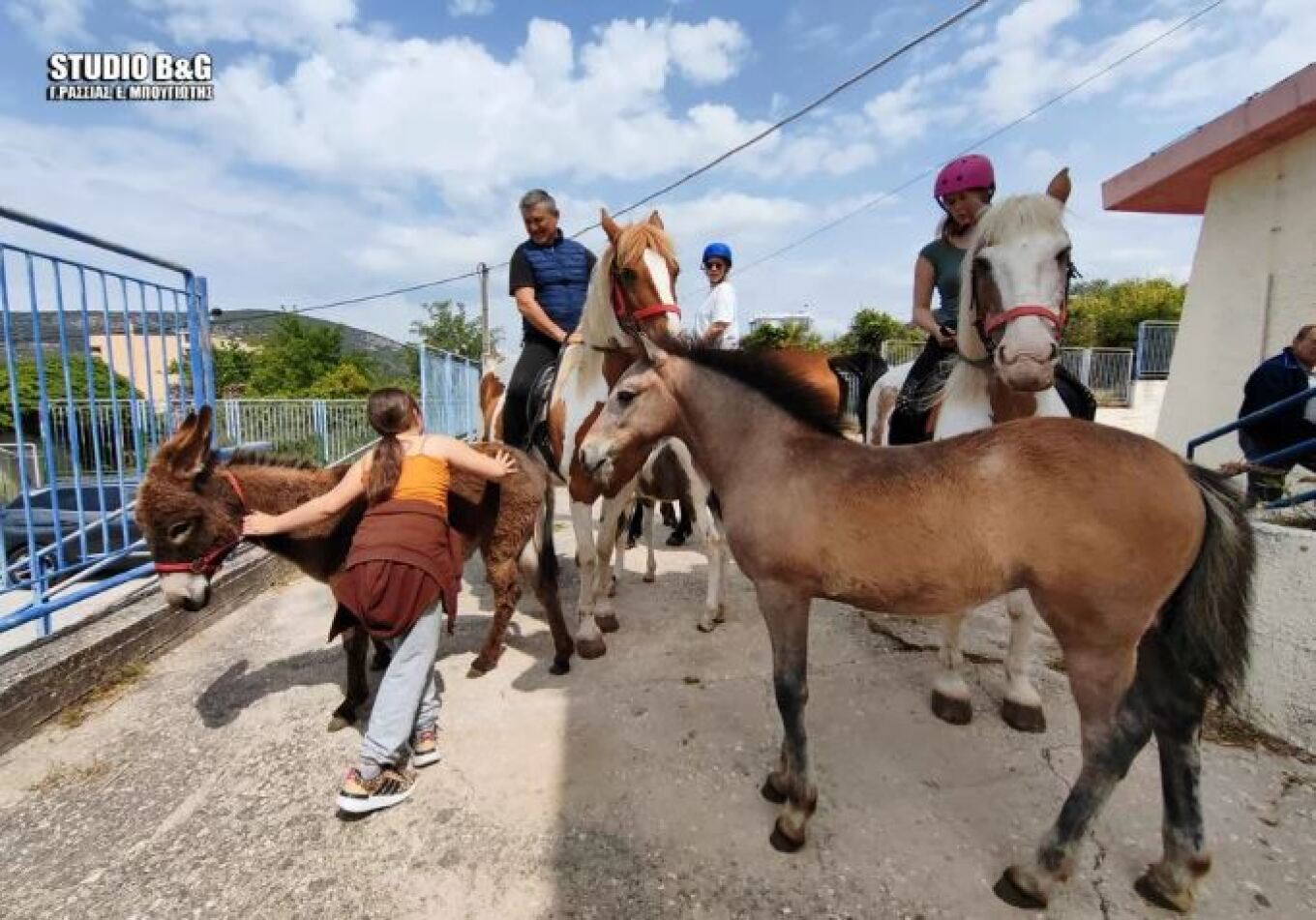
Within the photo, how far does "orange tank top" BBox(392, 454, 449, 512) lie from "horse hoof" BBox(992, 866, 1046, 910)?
107 inches

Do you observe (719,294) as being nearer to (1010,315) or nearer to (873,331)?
(1010,315)

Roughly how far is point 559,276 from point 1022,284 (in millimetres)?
3438

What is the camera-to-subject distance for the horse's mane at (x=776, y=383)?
8.28ft

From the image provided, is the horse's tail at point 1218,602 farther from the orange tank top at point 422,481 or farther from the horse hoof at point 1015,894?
the orange tank top at point 422,481

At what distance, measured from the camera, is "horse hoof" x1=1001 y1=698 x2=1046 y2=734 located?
3.06 meters

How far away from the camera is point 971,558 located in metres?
2.04

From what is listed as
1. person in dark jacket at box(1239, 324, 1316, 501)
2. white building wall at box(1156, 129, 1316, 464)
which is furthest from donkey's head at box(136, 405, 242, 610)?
white building wall at box(1156, 129, 1316, 464)

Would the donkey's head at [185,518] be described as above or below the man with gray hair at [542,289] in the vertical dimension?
below

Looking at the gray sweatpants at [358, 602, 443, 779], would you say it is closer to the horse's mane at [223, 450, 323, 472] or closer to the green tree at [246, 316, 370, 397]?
the horse's mane at [223, 450, 323, 472]

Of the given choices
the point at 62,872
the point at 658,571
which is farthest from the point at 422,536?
the point at 658,571

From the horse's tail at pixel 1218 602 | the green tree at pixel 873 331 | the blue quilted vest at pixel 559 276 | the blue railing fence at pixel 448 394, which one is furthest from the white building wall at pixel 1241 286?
the green tree at pixel 873 331

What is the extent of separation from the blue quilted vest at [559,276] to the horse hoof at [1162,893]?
4.42m

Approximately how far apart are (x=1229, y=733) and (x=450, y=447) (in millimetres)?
4024

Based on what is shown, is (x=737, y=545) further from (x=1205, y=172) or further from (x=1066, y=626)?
(x=1205, y=172)
